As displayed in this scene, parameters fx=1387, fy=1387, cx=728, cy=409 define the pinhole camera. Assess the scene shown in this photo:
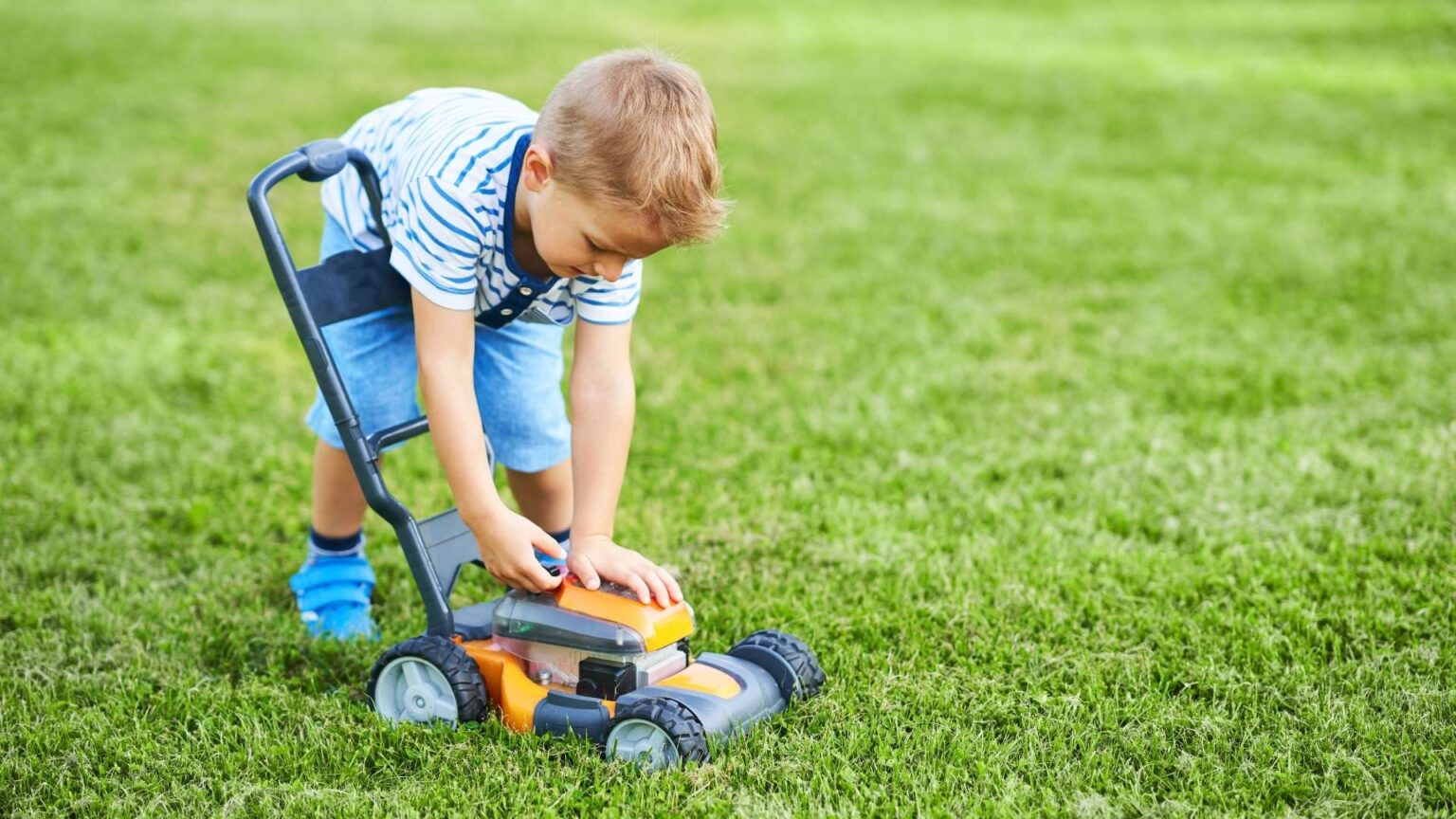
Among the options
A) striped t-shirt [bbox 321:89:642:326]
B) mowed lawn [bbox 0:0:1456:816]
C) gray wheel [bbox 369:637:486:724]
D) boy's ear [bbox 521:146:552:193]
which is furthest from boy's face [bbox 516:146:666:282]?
mowed lawn [bbox 0:0:1456:816]

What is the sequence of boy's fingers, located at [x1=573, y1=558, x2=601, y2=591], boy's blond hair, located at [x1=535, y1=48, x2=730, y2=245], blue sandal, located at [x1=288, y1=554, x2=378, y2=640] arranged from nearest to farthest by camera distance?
boy's blond hair, located at [x1=535, y1=48, x2=730, y2=245], boy's fingers, located at [x1=573, y1=558, x2=601, y2=591], blue sandal, located at [x1=288, y1=554, x2=378, y2=640]

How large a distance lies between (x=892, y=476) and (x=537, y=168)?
6.33ft

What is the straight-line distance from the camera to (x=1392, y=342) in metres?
5.23

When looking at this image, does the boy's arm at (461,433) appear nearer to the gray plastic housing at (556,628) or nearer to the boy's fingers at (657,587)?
the gray plastic housing at (556,628)

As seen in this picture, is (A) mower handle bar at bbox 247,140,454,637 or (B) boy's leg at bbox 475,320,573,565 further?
(B) boy's leg at bbox 475,320,573,565

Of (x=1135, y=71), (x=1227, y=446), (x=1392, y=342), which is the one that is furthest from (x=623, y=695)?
(x=1135, y=71)

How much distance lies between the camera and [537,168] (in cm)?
254

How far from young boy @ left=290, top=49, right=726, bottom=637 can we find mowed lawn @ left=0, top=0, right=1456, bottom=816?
1.18 ft

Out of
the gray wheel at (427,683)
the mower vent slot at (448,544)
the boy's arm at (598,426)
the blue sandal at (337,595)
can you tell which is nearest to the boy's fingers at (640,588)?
the boy's arm at (598,426)

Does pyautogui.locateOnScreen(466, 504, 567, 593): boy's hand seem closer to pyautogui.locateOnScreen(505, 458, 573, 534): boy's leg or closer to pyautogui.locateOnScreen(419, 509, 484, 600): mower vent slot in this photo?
pyautogui.locateOnScreen(419, 509, 484, 600): mower vent slot

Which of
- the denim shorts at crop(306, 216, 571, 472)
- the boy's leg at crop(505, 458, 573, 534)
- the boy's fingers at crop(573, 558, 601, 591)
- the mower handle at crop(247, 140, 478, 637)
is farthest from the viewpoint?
the boy's leg at crop(505, 458, 573, 534)

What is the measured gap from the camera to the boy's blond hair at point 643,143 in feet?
8.01

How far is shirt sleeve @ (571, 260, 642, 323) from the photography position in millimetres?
2854

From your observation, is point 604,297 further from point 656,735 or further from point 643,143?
point 656,735
